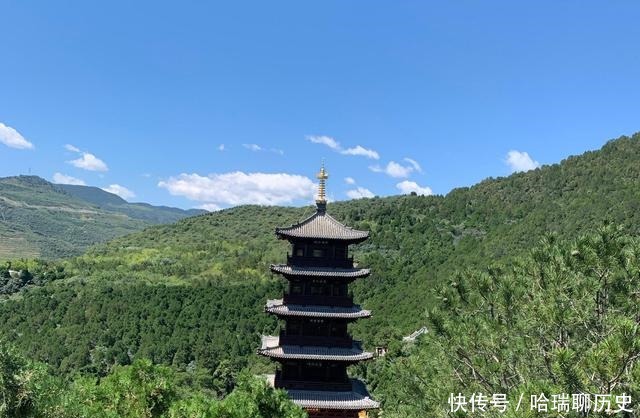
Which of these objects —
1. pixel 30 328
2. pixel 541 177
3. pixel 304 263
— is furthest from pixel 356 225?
pixel 304 263

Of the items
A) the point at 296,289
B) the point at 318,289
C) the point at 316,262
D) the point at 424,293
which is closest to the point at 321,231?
the point at 316,262

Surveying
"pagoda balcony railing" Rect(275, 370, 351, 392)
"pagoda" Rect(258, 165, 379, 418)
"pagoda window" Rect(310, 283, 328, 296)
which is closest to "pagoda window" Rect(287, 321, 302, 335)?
"pagoda" Rect(258, 165, 379, 418)

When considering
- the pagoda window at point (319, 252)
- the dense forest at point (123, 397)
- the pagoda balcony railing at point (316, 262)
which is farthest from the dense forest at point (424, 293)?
the pagoda window at point (319, 252)

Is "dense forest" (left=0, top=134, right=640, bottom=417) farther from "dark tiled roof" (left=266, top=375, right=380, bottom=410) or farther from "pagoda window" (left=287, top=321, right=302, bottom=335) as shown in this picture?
"pagoda window" (left=287, top=321, right=302, bottom=335)

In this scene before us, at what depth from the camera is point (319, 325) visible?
76.4 ft

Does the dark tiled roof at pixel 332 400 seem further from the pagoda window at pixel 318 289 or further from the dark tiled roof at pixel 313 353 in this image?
the pagoda window at pixel 318 289

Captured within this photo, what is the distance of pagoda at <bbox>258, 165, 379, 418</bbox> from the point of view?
2212cm

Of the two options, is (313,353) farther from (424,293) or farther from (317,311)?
(424,293)

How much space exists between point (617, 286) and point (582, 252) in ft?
3.37

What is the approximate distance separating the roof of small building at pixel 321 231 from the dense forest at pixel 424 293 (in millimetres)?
5540

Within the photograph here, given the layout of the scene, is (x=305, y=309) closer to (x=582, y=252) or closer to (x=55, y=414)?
(x=582, y=252)

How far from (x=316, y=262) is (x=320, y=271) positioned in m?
0.71

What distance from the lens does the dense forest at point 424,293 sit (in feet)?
37.1

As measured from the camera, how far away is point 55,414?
7.68 meters
